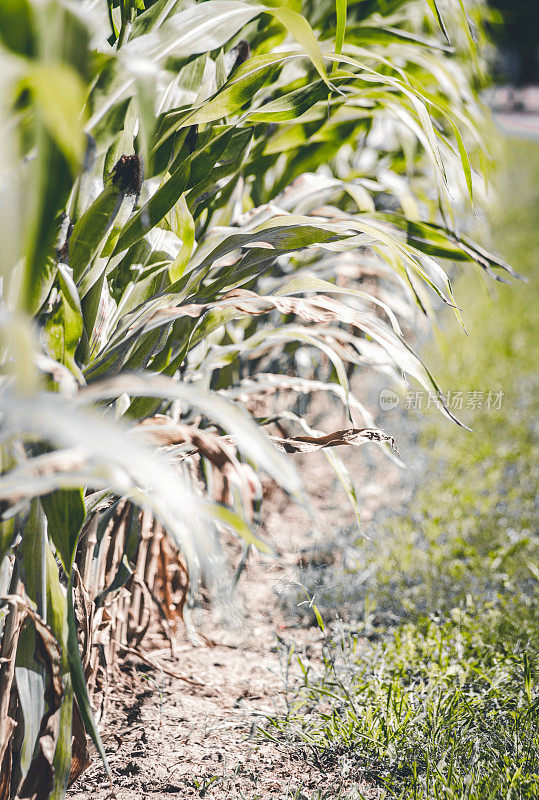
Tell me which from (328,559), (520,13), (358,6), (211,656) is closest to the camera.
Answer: (211,656)

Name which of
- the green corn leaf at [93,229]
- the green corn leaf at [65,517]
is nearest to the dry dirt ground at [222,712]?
the green corn leaf at [65,517]

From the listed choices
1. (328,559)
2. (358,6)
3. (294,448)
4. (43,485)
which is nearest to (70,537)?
(43,485)

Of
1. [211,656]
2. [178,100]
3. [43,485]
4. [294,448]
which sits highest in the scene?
[178,100]

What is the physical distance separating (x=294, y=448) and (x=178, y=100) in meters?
0.52

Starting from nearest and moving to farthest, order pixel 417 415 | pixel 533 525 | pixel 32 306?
pixel 32 306 < pixel 533 525 < pixel 417 415

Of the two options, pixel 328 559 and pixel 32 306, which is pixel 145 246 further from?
pixel 328 559

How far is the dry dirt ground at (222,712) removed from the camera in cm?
87

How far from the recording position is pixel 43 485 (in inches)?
20.8

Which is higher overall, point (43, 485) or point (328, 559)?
point (43, 485)

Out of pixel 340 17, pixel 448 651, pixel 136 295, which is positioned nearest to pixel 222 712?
pixel 448 651

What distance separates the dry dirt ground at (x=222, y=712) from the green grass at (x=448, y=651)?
0.05 meters

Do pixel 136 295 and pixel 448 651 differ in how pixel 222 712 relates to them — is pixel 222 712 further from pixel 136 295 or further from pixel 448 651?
pixel 136 295

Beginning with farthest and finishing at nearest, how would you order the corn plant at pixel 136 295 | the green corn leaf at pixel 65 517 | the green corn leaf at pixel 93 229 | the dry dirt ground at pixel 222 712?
the dry dirt ground at pixel 222 712, the green corn leaf at pixel 93 229, the green corn leaf at pixel 65 517, the corn plant at pixel 136 295

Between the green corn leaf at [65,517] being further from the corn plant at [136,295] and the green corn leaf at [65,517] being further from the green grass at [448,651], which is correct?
the green grass at [448,651]
